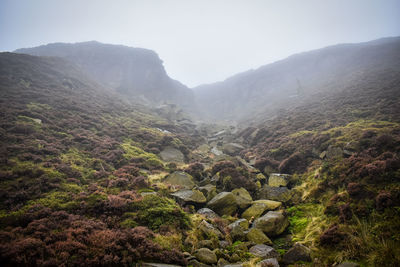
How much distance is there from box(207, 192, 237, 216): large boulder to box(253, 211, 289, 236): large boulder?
1739 mm

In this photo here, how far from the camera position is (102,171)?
12.0 meters

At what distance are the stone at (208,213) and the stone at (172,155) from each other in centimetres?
942

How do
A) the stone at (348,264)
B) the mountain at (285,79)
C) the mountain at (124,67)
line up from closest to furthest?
the stone at (348,264)
the mountain at (285,79)
the mountain at (124,67)

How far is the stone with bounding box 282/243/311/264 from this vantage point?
5.97 m

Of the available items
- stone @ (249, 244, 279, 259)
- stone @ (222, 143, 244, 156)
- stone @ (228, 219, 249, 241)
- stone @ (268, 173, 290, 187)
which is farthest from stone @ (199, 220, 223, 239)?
stone @ (222, 143, 244, 156)

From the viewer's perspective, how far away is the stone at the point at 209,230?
7.37 m

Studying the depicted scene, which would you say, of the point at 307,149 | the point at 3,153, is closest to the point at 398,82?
the point at 307,149

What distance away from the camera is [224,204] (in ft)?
33.2

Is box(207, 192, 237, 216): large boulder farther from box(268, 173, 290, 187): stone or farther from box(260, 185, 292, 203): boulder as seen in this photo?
box(268, 173, 290, 187): stone

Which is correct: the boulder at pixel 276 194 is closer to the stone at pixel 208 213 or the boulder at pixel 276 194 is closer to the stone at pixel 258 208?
Result: the stone at pixel 258 208

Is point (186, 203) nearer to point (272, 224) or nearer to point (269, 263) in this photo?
point (272, 224)

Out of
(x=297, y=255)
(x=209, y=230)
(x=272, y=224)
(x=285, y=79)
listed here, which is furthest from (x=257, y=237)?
(x=285, y=79)

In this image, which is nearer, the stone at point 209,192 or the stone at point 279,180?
the stone at point 209,192

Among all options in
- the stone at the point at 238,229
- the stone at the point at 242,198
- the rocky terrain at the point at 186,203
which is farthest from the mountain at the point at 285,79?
the stone at the point at 238,229
